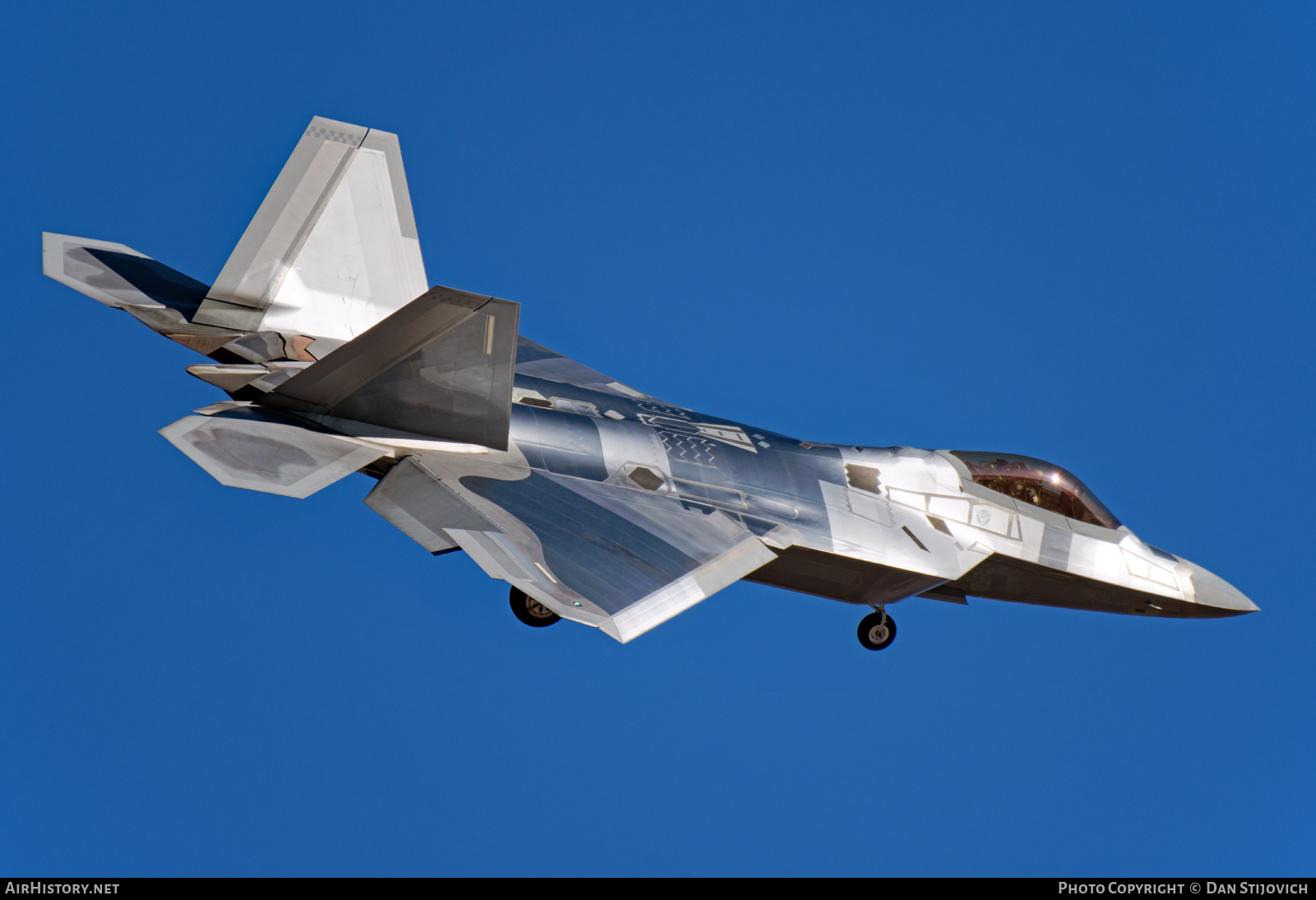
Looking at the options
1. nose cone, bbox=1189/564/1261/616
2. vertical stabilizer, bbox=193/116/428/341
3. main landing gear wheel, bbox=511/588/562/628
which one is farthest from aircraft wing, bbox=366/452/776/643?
nose cone, bbox=1189/564/1261/616

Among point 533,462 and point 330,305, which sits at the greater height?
point 330,305

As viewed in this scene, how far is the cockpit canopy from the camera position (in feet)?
64.5

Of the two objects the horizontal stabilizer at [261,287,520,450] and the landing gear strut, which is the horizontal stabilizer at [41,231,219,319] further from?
the landing gear strut

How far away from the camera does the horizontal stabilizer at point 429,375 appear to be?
583 inches

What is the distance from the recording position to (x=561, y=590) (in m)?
13.6

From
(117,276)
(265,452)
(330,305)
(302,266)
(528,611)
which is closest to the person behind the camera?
(265,452)

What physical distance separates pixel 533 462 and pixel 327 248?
4707 millimetres

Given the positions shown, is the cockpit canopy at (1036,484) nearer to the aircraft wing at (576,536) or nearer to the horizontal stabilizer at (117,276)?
the aircraft wing at (576,536)

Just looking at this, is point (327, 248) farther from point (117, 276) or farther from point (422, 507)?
point (422, 507)

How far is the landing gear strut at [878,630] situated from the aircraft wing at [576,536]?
3836mm

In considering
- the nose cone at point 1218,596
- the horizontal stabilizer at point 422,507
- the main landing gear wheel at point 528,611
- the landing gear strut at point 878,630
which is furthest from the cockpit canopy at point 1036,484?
the horizontal stabilizer at point 422,507

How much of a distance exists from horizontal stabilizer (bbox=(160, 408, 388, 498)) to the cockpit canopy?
30.3 ft

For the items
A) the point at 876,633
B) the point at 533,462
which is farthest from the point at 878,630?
the point at 533,462

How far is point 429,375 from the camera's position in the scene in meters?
15.7
